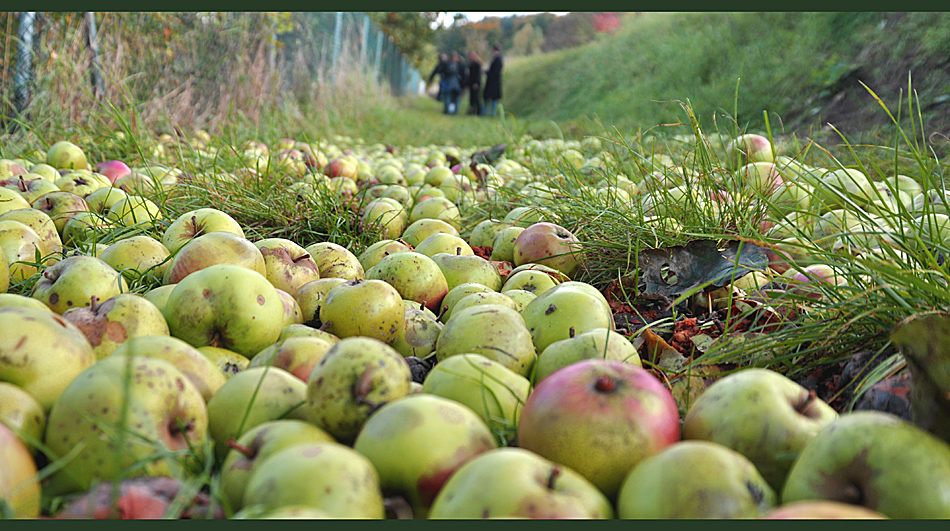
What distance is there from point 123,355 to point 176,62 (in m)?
6.90

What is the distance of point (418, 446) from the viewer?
0.98 meters

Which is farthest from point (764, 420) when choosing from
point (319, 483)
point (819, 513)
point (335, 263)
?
point (335, 263)

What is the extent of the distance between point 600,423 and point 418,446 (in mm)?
293

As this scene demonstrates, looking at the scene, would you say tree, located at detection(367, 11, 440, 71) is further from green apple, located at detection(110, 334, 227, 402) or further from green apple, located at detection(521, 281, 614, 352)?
green apple, located at detection(110, 334, 227, 402)

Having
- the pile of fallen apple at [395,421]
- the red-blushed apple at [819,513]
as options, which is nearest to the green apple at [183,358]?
the pile of fallen apple at [395,421]

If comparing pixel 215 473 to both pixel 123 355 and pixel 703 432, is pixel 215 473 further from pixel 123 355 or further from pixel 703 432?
pixel 703 432

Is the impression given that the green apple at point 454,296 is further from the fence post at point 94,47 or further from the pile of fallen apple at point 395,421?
the fence post at point 94,47

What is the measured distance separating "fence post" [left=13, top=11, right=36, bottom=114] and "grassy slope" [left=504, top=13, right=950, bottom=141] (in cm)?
451

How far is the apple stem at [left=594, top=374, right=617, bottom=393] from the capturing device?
1.08 meters

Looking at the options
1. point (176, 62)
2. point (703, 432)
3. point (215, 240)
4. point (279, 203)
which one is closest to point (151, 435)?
point (703, 432)

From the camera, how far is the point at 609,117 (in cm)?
1243

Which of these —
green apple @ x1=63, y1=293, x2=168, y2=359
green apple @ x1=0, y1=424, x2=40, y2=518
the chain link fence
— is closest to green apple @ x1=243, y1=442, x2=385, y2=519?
green apple @ x1=0, y1=424, x2=40, y2=518

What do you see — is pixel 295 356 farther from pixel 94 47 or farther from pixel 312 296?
pixel 94 47

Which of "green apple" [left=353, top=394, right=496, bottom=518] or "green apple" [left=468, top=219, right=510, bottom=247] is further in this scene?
"green apple" [left=468, top=219, right=510, bottom=247]
